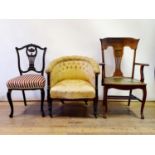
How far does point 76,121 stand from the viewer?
3406 mm

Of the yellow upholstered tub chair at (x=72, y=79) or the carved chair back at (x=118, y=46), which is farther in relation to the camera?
the carved chair back at (x=118, y=46)

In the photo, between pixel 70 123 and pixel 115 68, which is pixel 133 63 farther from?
pixel 70 123

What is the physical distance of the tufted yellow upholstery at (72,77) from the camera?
11.1ft

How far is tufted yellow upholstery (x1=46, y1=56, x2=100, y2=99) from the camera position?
11.1 ft

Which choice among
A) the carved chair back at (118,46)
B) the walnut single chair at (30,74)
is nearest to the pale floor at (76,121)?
the walnut single chair at (30,74)

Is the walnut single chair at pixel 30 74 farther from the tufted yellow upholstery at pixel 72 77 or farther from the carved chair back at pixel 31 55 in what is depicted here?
the tufted yellow upholstery at pixel 72 77

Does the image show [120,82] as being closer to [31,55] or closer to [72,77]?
[72,77]

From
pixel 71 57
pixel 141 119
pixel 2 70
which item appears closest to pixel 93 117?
pixel 141 119

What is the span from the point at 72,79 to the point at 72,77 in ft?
0.12

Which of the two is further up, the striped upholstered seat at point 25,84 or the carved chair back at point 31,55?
Answer: the carved chair back at point 31,55

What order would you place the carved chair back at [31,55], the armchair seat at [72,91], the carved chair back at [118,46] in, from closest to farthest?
the armchair seat at [72,91], the carved chair back at [118,46], the carved chair back at [31,55]

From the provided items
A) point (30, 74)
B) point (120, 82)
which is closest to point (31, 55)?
point (30, 74)

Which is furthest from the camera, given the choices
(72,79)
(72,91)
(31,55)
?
(31,55)

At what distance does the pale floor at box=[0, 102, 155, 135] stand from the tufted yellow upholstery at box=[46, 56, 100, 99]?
0.33 metres
